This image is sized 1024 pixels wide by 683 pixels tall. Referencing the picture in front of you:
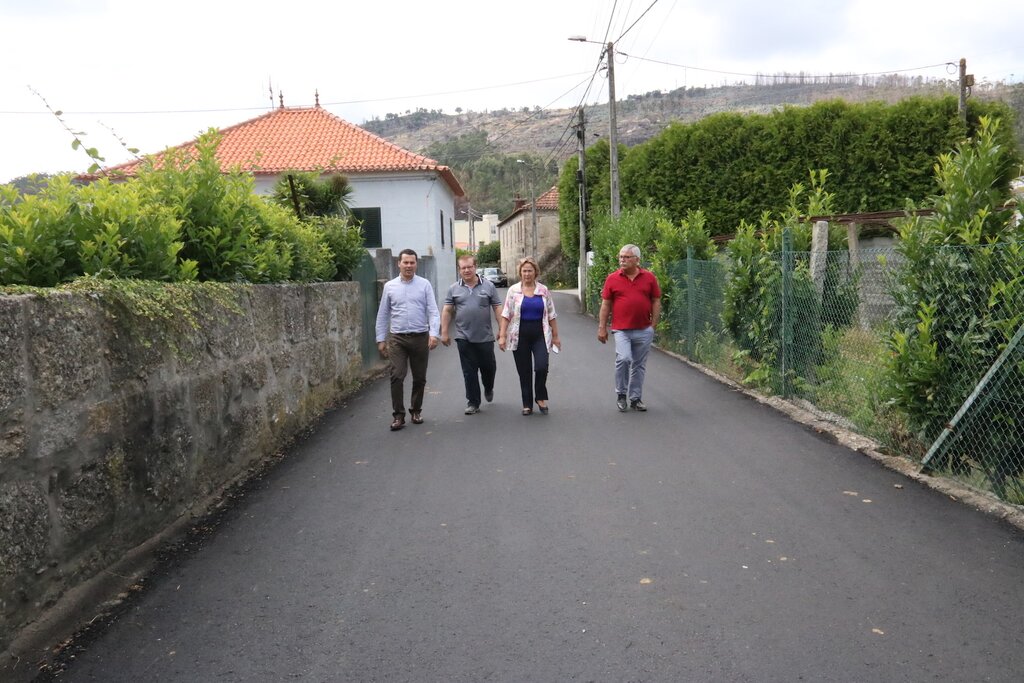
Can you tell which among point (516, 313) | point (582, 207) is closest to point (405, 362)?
point (516, 313)

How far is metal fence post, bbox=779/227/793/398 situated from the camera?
9.30 m

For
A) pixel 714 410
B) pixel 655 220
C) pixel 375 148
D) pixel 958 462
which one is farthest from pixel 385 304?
pixel 375 148

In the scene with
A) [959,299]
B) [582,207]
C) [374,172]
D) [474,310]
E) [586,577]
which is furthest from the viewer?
[582,207]

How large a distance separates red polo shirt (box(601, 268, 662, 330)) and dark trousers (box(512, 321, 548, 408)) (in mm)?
866

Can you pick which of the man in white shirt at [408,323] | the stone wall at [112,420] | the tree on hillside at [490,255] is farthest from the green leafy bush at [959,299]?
the tree on hillside at [490,255]

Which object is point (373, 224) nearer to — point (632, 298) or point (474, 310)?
point (474, 310)

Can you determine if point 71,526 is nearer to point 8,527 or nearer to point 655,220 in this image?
point 8,527

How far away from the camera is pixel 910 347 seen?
626cm

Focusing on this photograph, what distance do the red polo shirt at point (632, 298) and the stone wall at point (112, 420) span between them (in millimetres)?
3830

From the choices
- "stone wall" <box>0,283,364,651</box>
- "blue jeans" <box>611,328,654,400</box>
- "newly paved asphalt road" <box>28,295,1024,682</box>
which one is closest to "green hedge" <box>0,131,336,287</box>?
"stone wall" <box>0,283,364,651</box>

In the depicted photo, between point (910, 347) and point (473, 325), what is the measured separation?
440 cm

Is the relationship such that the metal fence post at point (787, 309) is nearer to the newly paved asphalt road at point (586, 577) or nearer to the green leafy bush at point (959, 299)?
the newly paved asphalt road at point (586, 577)

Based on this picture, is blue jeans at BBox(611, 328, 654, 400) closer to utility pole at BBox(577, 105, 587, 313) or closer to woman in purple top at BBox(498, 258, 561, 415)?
woman in purple top at BBox(498, 258, 561, 415)

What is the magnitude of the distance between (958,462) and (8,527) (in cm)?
562
